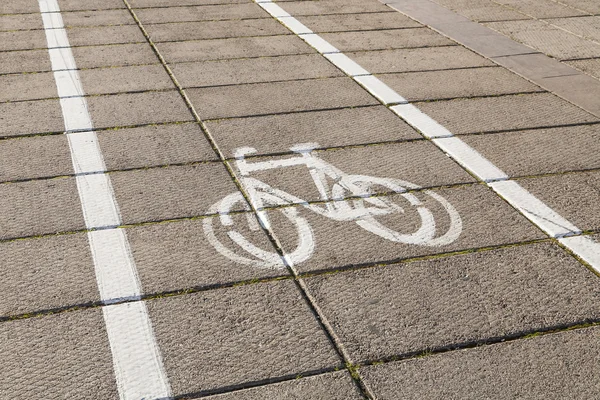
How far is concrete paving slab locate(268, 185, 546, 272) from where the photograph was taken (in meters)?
Answer: 4.64

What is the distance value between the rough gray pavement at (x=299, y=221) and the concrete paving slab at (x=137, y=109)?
0.10 feet

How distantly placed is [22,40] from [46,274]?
19.8 ft

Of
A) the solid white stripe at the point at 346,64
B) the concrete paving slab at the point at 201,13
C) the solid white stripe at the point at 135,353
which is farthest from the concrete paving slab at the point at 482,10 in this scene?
the solid white stripe at the point at 135,353

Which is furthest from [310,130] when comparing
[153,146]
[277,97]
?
[153,146]

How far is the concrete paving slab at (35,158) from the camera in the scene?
18.8 feet

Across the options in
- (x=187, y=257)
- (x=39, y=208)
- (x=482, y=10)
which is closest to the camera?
(x=187, y=257)

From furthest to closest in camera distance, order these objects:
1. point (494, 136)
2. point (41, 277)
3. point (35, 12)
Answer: point (35, 12) → point (494, 136) → point (41, 277)

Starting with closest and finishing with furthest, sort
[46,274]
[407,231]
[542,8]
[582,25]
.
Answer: [46,274] < [407,231] < [582,25] < [542,8]

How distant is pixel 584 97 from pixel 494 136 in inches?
60.6

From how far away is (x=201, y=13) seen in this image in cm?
1088

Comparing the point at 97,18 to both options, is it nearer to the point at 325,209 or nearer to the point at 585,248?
the point at 325,209

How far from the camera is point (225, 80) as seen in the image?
7957 millimetres

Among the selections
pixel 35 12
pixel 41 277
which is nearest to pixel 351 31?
pixel 35 12

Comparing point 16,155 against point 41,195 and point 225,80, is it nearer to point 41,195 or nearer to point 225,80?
point 41,195
